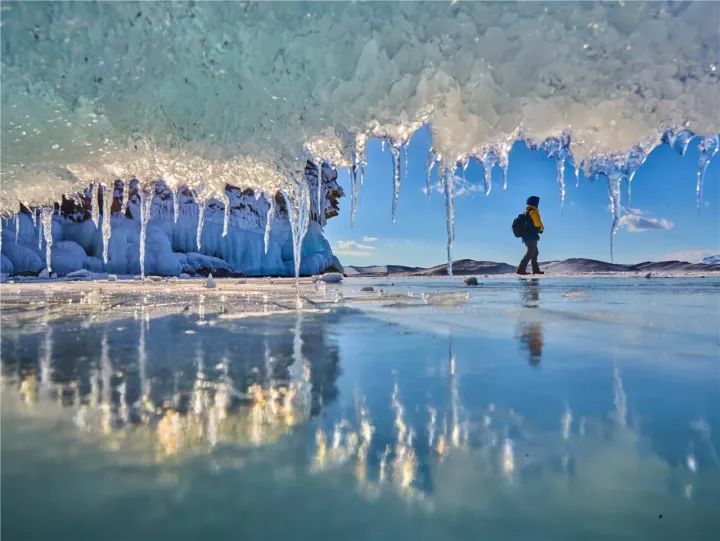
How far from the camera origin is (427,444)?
3.65 ft

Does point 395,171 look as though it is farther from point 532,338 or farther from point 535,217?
point 535,217

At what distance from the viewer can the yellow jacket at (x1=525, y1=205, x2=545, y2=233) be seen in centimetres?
1319

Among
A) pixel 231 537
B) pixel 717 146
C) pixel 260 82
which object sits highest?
pixel 260 82

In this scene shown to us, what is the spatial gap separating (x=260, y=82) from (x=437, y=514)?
421cm

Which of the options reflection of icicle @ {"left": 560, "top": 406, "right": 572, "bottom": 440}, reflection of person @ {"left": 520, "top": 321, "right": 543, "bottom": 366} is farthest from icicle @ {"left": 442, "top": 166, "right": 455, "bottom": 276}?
reflection of icicle @ {"left": 560, "top": 406, "right": 572, "bottom": 440}

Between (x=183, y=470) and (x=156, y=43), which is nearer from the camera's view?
(x=183, y=470)

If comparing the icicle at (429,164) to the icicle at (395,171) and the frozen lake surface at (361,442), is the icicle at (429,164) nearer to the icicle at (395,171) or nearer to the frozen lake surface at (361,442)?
the icicle at (395,171)

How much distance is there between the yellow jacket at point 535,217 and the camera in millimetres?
13188

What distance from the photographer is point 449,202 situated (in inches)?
265

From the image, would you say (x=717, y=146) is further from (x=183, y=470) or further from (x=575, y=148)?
(x=183, y=470)

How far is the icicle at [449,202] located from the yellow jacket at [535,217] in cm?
667

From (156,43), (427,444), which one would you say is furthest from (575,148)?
(427,444)

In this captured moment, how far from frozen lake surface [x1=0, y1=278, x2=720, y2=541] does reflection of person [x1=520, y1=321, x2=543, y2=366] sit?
0.02 meters

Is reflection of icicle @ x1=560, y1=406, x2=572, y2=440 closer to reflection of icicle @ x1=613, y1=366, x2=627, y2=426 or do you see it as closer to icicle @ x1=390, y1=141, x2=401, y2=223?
reflection of icicle @ x1=613, y1=366, x2=627, y2=426
